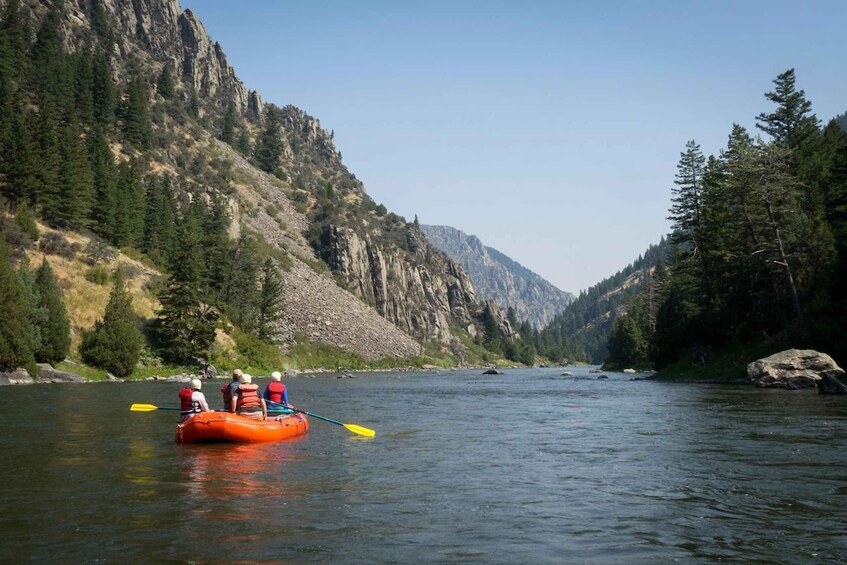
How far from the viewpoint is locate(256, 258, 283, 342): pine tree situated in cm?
8968

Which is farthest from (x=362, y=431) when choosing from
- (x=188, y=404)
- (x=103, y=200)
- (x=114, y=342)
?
(x=103, y=200)

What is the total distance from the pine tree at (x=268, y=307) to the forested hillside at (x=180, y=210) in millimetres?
321

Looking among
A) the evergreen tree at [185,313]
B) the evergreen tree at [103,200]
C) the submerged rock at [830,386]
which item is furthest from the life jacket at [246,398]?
the evergreen tree at [103,200]

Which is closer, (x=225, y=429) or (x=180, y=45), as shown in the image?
(x=225, y=429)

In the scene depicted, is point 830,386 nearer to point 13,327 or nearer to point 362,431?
point 362,431

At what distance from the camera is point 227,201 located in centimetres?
10662

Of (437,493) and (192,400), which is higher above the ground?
(192,400)

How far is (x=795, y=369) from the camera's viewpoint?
149ft

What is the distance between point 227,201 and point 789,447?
9737cm

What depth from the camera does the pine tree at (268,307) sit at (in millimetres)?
89681

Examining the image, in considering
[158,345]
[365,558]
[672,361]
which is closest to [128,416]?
[365,558]

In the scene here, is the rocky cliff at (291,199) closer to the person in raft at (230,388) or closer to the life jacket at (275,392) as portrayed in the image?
the life jacket at (275,392)

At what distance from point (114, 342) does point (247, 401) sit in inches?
1618

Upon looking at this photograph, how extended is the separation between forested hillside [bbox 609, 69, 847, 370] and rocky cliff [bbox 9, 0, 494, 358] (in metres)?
54.2
